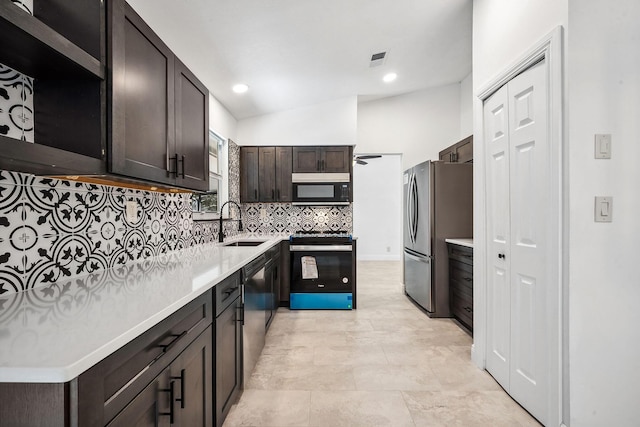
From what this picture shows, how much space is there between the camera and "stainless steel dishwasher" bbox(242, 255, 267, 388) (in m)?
2.11

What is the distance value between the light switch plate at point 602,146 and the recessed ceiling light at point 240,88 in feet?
9.88

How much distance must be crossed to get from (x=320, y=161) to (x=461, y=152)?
5.90ft

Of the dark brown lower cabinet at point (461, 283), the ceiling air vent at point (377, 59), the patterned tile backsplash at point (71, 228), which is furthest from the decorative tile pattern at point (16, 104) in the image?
the dark brown lower cabinet at point (461, 283)

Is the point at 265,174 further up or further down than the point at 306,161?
further down

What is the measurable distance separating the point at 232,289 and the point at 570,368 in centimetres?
174

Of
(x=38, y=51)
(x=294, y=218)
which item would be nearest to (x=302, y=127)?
(x=294, y=218)

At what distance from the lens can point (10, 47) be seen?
1.01m

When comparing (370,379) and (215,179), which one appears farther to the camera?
(215,179)

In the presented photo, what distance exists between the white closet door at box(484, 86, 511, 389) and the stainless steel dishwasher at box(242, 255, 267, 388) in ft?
5.47

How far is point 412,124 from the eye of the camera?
211 inches

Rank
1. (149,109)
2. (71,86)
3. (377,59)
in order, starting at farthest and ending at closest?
(377,59), (149,109), (71,86)

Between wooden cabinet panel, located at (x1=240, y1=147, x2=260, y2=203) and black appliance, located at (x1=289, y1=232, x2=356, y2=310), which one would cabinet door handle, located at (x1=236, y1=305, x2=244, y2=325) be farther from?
wooden cabinet panel, located at (x1=240, y1=147, x2=260, y2=203)

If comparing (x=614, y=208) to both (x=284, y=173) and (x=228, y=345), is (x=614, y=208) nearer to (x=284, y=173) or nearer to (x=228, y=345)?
(x=228, y=345)

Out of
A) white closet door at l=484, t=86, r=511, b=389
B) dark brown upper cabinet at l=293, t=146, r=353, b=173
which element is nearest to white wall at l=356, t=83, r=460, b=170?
dark brown upper cabinet at l=293, t=146, r=353, b=173
